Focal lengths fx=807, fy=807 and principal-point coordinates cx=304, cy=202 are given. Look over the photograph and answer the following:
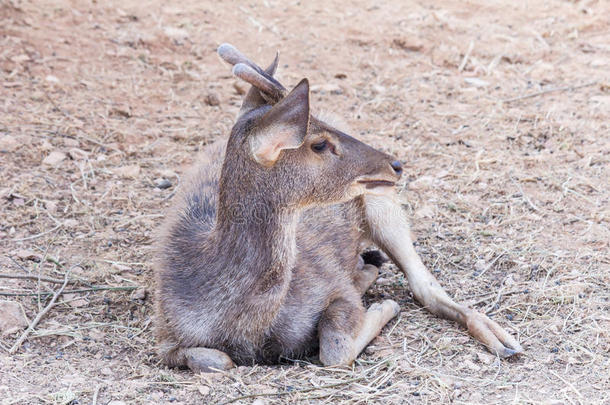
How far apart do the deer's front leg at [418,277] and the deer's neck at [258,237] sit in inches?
49.5

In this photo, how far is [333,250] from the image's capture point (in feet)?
18.2

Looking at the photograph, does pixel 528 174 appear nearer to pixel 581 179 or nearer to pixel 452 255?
pixel 581 179

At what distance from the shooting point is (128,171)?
7180 millimetres

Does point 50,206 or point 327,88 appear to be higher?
point 327,88

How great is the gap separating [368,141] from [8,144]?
10.8ft

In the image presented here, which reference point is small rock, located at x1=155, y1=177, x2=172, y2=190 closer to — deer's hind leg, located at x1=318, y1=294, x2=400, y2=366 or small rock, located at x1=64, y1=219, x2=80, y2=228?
small rock, located at x1=64, y1=219, x2=80, y2=228

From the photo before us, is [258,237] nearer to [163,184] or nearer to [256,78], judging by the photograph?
[256,78]

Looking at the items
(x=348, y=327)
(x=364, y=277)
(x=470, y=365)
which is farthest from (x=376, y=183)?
(x=364, y=277)

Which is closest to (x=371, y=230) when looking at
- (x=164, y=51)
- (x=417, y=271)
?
(x=417, y=271)

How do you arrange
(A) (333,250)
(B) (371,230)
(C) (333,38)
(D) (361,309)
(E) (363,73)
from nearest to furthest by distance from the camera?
1. (D) (361,309)
2. (A) (333,250)
3. (B) (371,230)
4. (E) (363,73)
5. (C) (333,38)

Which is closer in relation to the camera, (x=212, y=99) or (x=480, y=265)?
(x=480, y=265)

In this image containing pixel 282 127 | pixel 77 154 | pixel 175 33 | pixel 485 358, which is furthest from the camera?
pixel 175 33

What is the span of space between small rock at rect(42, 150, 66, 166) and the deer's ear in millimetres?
3338

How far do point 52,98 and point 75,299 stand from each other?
3223mm
